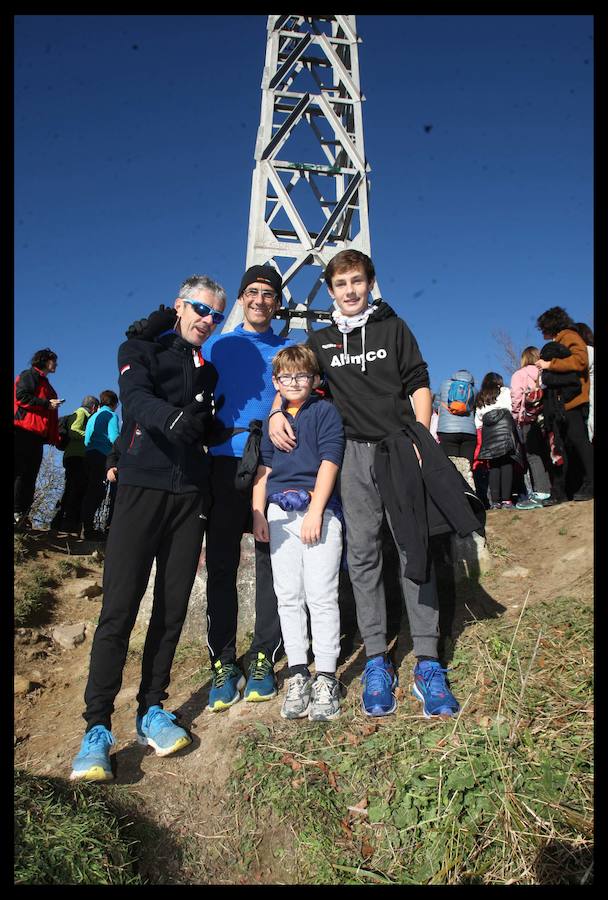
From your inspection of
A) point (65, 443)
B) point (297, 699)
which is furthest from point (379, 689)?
point (65, 443)

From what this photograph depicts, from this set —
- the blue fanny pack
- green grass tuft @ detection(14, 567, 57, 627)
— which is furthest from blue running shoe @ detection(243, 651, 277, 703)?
green grass tuft @ detection(14, 567, 57, 627)

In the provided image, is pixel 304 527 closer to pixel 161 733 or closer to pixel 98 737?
pixel 161 733

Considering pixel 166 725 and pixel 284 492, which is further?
pixel 284 492

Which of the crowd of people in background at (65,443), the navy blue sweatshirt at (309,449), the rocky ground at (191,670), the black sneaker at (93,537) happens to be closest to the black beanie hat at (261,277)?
the navy blue sweatshirt at (309,449)

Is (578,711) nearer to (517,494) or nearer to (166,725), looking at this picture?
(166,725)

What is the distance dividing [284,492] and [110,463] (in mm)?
1363

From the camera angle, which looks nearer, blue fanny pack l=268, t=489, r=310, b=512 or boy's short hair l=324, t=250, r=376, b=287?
blue fanny pack l=268, t=489, r=310, b=512

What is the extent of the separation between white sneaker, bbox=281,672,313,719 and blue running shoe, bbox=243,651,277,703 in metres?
0.17

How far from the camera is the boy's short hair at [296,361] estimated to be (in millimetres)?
3418

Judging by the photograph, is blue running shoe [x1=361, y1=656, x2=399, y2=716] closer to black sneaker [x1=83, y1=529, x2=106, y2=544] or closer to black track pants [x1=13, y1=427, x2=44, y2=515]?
black track pants [x1=13, y1=427, x2=44, y2=515]

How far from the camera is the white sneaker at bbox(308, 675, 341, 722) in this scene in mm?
3137

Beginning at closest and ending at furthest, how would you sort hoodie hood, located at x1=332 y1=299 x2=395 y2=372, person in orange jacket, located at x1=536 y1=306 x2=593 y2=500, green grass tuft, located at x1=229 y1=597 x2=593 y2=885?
green grass tuft, located at x1=229 y1=597 x2=593 y2=885, hoodie hood, located at x1=332 y1=299 x2=395 y2=372, person in orange jacket, located at x1=536 y1=306 x2=593 y2=500

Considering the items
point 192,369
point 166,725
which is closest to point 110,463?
point 192,369

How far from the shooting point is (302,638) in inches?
129
